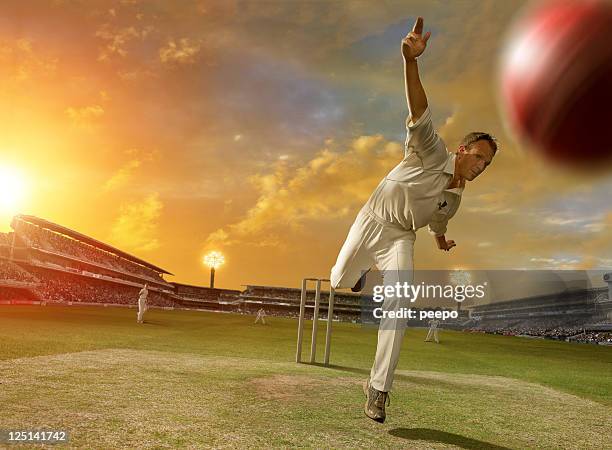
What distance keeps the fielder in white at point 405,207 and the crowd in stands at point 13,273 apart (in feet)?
104

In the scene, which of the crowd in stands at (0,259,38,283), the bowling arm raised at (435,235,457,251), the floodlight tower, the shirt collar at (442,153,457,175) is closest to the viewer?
the shirt collar at (442,153,457,175)

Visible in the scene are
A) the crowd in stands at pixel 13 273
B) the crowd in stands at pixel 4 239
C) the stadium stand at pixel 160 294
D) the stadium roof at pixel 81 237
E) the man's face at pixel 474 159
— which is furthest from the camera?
the stadium roof at pixel 81 237

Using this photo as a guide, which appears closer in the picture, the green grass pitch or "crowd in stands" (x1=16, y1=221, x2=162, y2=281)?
the green grass pitch

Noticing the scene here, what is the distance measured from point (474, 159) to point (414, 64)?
0.80 metres

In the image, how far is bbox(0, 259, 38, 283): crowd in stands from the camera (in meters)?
30.6

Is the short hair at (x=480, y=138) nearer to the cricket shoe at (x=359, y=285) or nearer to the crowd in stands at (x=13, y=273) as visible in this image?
the cricket shoe at (x=359, y=285)

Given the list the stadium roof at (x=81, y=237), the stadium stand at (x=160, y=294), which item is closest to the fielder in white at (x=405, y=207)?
the stadium stand at (x=160, y=294)

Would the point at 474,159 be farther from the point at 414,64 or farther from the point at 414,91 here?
the point at 414,64

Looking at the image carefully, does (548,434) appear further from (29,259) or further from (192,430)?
(29,259)

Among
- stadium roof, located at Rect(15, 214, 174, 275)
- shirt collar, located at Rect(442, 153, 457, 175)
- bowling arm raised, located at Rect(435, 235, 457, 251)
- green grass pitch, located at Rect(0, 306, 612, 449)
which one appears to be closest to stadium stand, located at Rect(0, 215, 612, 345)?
stadium roof, located at Rect(15, 214, 174, 275)

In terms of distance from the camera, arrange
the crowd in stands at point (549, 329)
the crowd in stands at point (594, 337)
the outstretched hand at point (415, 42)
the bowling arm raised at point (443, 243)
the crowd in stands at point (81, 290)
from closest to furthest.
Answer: the outstretched hand at point (415, 42), the bowling arm raised at point (443, 243), the crowd in stands at point (81, 290), the crowd in stands at point (594, 337), the crowd in stands at point (549, 329)

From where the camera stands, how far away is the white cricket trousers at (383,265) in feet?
10.6

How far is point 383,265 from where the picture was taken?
11.6 feet

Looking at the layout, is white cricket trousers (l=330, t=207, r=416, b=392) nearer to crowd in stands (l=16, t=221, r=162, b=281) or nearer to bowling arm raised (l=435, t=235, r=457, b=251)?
bowling arm raised (l=435, t=235, r=457, b=251)
